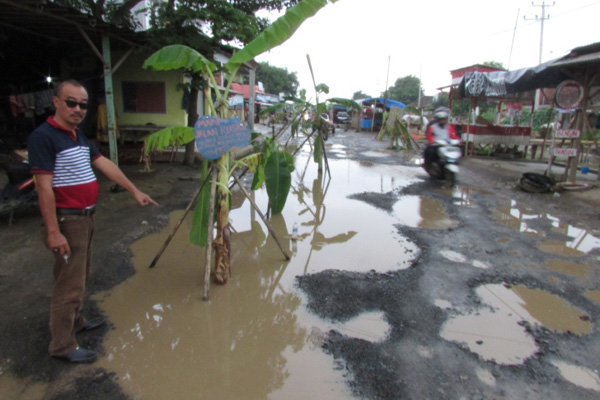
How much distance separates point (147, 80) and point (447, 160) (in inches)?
327

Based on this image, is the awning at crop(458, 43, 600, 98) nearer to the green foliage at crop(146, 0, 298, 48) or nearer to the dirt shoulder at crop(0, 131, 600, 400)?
the dirt shoulder at crop(0, 131, 600, 400)

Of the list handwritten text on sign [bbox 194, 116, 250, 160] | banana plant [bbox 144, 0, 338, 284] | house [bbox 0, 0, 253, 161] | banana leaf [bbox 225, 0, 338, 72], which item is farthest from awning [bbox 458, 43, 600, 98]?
house [bbox 0, 0, 253, 161]

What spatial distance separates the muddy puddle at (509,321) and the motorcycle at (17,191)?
5.28m

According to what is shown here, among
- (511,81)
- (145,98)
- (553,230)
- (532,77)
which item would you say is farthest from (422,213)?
(145,98)

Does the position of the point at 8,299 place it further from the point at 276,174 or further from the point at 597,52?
the point at 597,52

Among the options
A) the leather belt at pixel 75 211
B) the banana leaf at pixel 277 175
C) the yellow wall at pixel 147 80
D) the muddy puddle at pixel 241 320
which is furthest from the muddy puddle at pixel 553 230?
the yellow wall at pixel 147 80

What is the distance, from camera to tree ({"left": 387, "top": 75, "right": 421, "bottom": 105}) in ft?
196

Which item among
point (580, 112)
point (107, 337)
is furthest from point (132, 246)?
point (580, 112)

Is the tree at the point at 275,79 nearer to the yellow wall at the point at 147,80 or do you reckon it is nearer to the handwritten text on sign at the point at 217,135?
the yellow wall at the point at 147,80

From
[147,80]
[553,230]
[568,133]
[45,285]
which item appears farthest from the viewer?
[147,80]

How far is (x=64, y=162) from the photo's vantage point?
2.38 metres

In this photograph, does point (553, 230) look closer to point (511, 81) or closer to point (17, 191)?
point (511, 81)

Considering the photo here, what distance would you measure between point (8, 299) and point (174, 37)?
5.97 meters

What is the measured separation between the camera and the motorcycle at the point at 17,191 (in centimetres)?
498
